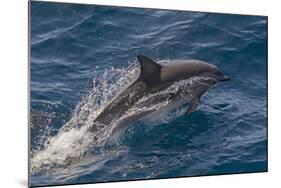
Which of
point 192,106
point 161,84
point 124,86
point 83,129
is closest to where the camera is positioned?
point 83,129

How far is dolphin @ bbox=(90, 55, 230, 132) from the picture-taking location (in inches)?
198

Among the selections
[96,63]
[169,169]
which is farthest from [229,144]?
[96,63]

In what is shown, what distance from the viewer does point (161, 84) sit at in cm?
516

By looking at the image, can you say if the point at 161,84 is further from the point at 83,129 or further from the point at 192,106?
the point at 83,129

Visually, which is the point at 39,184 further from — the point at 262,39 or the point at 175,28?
the point at 262,39

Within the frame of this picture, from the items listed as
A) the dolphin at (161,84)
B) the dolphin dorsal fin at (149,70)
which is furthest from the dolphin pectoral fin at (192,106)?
the dolphin dorsal fin at (149,70)

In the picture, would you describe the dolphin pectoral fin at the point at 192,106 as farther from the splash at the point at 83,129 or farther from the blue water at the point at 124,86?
the splash at the point at 83,129

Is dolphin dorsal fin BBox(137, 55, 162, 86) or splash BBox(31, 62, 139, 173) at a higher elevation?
dolphin dorsal fin BBox(137, 55, 162, 86)

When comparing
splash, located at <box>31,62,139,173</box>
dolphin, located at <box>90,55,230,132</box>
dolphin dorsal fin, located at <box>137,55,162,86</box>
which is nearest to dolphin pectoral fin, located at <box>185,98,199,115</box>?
dolphin, located at <box>90,55,230,132</box>

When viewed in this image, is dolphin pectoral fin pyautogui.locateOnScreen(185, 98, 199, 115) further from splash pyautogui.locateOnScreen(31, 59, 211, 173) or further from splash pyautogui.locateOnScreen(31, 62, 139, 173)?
splash pyautogui.locateOnScreen(31, 62, 139, 173)

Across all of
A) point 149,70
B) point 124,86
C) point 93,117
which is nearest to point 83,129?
point 93,117

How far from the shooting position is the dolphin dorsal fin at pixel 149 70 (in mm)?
5070

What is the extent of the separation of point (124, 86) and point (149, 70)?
0.83 feet

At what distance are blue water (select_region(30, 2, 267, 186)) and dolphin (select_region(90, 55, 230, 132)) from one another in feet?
0.22
